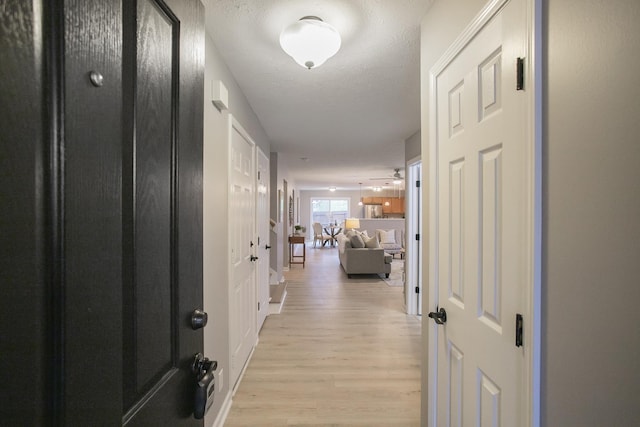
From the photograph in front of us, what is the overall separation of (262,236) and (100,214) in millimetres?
2939

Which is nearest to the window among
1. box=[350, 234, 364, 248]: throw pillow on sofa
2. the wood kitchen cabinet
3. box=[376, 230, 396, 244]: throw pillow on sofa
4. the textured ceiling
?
the wood kitchen cabinet

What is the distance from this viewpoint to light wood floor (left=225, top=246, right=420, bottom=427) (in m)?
1.92

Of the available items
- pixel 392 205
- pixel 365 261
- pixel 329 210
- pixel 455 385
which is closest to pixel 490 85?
pixel 455 385

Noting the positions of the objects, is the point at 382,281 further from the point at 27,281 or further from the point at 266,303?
the point at 27,281

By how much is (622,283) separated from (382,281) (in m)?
5.25

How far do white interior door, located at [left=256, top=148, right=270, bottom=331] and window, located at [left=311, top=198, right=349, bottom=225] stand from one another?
949 cm

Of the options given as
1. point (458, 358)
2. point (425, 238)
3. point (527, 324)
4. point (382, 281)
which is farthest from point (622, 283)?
point (382, 281)

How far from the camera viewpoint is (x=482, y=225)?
3.34ft

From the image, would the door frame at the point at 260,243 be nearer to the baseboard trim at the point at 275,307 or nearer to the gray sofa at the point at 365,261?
the baseboard trim at the point at 275,307

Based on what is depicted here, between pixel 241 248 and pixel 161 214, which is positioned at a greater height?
pixel 161 214

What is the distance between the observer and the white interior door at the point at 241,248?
2105mm

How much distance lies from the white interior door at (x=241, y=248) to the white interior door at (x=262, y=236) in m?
0.26

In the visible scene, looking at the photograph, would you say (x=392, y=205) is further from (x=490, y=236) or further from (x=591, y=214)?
(x=591, y=214)

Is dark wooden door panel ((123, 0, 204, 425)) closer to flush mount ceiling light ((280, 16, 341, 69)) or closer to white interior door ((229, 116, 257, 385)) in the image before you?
flush mount ceiling light ((280, 16, 341, 69))
